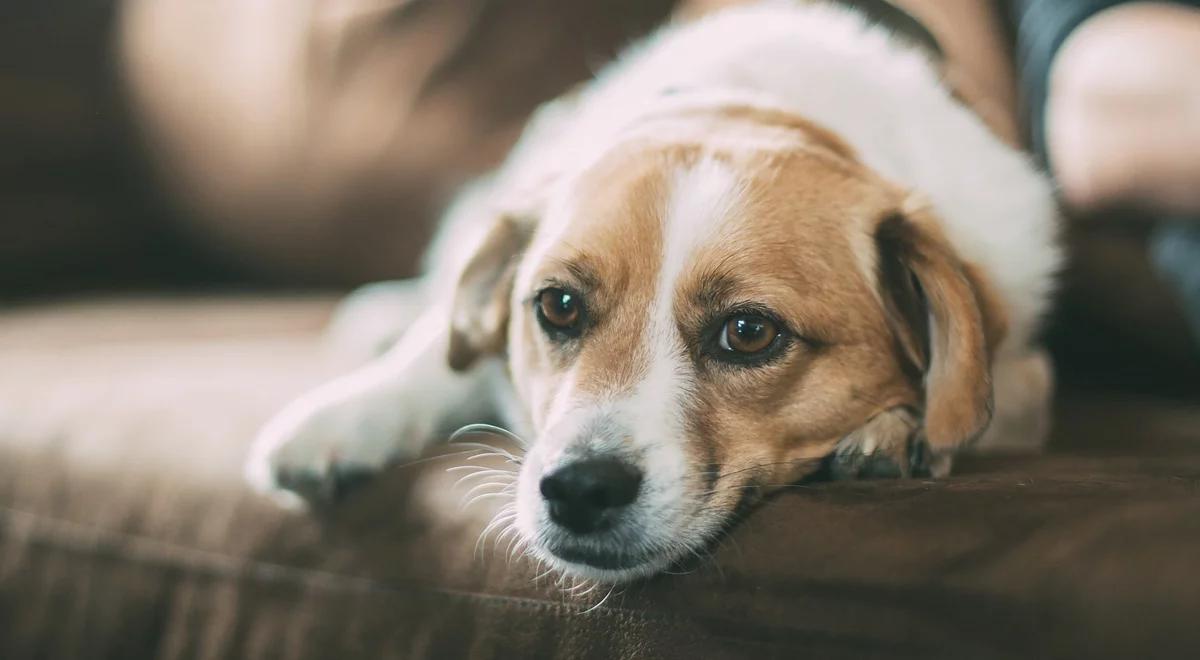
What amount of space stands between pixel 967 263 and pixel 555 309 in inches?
19.6

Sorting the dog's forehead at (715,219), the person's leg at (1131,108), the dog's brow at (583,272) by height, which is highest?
the person's leg at (1131,108)

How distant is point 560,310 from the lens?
130cm

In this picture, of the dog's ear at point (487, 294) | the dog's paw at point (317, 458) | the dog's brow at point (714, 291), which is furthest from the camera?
the dog's ear at point (487, 294)

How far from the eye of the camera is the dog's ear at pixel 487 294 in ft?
4.82

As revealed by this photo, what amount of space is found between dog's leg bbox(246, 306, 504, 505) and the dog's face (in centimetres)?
18

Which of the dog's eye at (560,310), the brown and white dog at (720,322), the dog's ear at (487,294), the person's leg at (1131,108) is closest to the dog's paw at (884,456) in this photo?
the brown and white dog at (720,322)

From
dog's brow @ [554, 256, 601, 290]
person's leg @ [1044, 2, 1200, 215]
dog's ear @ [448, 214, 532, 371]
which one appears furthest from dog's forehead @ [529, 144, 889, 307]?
person's leg @ [1044, 2, 1200, 215]

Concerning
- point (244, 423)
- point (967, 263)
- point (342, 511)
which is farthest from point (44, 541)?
point (967, 263)

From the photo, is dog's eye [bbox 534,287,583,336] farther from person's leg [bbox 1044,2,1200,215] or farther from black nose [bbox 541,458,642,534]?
person's leg [bbox 1044,2,1200,215]

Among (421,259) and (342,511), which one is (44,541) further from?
(421,259)

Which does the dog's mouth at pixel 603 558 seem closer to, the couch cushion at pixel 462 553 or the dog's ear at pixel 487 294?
the couch cushion at pixel 462 553

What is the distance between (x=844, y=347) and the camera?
3.99 ft

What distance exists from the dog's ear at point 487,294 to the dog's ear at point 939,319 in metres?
0.51

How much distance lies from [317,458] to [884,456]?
0.67 m
